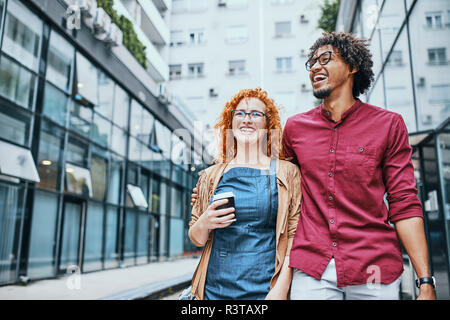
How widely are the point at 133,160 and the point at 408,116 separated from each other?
9.47 m

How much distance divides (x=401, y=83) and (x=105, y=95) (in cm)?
798

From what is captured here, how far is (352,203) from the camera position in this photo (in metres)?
1.66

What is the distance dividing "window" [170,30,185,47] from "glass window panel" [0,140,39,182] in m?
5.71

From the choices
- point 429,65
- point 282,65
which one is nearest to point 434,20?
point 429,65

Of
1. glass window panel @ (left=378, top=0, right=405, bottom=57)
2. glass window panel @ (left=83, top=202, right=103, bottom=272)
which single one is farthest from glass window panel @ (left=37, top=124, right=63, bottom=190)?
glass window panel @ (left=378, top=0, right=405, bottom=57)

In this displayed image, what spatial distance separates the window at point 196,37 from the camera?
325 centimetres

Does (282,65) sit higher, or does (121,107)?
(121,107)

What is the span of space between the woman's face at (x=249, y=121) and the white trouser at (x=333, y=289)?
2.15 ft

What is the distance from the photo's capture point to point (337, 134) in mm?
1767

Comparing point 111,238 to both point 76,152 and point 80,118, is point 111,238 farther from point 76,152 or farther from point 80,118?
point 80,118

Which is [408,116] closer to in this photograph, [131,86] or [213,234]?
[213,234]

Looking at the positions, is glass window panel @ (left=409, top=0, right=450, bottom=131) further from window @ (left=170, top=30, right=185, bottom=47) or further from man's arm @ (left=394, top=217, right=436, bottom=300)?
man's arm @ (left=394, top=217, right=436, bottom=300)

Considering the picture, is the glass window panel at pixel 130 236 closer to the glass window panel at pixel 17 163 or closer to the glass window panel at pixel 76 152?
the glass window panel at pixel 76 152

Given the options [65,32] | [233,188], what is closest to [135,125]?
[65,32]
